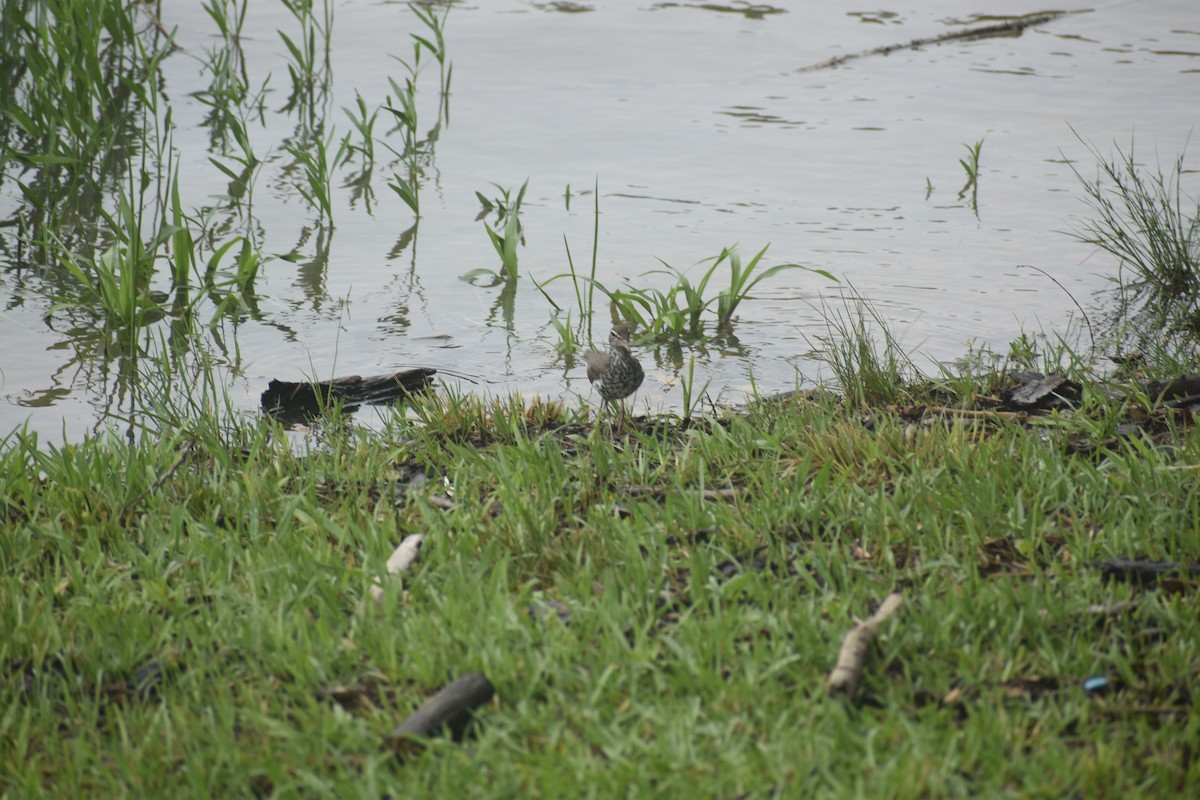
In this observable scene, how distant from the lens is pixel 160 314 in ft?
18.2

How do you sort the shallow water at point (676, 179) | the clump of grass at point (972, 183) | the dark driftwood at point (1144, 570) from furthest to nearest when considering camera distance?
the clump of grass at point (972, 183)
the shallow water at point (676, 179)
the dark driftwood at point (1144, 570)

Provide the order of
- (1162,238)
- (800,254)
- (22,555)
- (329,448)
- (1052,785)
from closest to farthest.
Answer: (1052,785)
(22,555)
(329,448)
(1162,238)
(800,254)

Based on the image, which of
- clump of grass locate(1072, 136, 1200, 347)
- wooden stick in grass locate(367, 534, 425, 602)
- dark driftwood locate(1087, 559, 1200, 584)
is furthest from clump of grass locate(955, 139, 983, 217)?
wooden stick in grass locate(367, 534, 425, 602)

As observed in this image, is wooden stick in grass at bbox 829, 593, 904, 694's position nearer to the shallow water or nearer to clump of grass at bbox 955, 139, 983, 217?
the shallow water

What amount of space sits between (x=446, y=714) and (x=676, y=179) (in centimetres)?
575

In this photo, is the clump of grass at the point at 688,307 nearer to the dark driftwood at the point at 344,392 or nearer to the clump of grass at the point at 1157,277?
the dark driftwood at the point at 344,392

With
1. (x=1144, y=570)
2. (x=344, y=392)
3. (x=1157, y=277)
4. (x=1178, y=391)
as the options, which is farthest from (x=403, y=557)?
(x=1157, y=277)

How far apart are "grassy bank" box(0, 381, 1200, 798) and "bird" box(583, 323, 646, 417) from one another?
283 millimetres

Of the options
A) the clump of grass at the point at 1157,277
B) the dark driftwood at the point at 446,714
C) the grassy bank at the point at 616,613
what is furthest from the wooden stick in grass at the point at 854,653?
the clump of grass at the point at 1157,277

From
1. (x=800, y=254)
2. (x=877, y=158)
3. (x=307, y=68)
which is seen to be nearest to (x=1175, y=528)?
(x=800, y=254)

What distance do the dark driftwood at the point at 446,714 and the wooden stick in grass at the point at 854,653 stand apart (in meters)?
0.79

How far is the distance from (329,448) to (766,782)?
7.83 ft

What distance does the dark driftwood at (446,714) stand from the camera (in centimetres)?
243

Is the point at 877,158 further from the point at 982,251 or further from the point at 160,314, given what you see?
the point at 160,314
